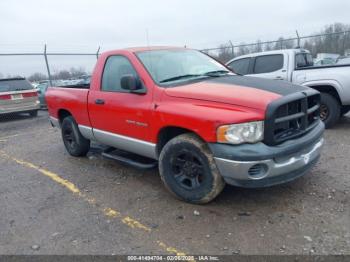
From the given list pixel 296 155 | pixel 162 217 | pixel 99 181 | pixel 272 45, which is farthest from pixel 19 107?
pixel 272 45

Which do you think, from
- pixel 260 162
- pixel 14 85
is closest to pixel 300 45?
pixel 14 85

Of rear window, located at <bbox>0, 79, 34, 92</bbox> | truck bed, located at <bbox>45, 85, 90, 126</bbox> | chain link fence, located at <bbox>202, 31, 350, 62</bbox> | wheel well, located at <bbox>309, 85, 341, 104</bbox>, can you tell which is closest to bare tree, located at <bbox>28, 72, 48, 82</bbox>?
rear window, located at <bbox>0, 79, 34, 92</bbox>

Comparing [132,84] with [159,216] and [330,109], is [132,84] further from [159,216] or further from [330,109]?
[330,109]

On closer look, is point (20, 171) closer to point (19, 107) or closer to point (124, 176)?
point (124, 176)

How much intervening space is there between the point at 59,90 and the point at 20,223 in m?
3.01

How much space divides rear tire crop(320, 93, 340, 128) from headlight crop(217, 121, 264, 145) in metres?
4.30

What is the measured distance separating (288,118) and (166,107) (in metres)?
1.36

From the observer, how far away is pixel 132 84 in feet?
13.5

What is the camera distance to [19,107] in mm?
11727

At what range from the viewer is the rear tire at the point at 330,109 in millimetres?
6824

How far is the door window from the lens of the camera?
Result: 15.1ft

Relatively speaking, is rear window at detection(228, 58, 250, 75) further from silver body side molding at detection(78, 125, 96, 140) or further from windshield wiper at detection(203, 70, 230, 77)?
silver body side molding at detection(78, 125, 96, 140)

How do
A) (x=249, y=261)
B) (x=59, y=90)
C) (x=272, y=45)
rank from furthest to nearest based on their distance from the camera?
(x=272, y=45) < (x=59, y=90) < (x=249, y=261)

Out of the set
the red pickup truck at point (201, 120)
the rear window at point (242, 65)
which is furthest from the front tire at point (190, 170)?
the rear window at point (242, 65)
